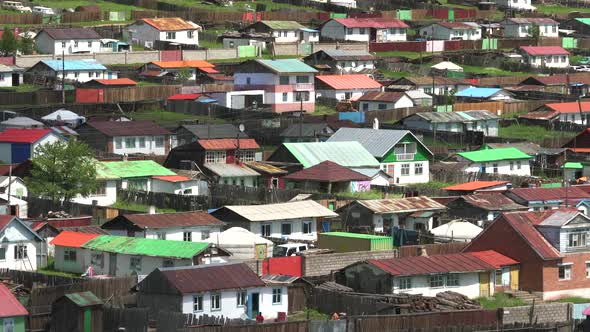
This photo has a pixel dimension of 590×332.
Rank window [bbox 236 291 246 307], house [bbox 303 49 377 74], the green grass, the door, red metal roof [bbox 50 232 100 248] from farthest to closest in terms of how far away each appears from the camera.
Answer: house [bbox 303 49 377 74] → red metal roof [bbox 50 232 100 248] → the door → the green grass → window [bbox 236 291 246 307]

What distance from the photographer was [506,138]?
98875 mm

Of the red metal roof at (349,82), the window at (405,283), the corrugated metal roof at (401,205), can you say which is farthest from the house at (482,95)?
the window at (405,283)

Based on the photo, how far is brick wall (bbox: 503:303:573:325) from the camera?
183 feet

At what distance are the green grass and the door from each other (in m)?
0.28

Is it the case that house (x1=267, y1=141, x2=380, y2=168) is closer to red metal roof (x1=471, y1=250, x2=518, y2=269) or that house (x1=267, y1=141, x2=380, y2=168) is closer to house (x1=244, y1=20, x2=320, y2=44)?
red metal roof (x1=471, y1=250, x2=518, y2=269)

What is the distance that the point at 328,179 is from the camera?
Answer: 3135 inches

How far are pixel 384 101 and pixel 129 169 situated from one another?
1259 inches

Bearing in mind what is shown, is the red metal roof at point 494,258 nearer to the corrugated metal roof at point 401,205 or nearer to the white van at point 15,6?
the corrugated metal roof at point 401,205

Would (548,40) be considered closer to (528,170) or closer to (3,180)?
(528,170)

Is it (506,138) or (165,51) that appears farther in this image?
(165,51)

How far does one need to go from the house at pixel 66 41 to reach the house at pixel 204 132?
29.5m

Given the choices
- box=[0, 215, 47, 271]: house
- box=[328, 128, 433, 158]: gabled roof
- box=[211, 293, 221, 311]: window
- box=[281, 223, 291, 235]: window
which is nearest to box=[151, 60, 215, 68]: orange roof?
box=[328, 128, 433, 158]: gabled roof

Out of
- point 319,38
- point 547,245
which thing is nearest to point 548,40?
point 319,38

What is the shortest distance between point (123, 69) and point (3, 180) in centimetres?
4261
